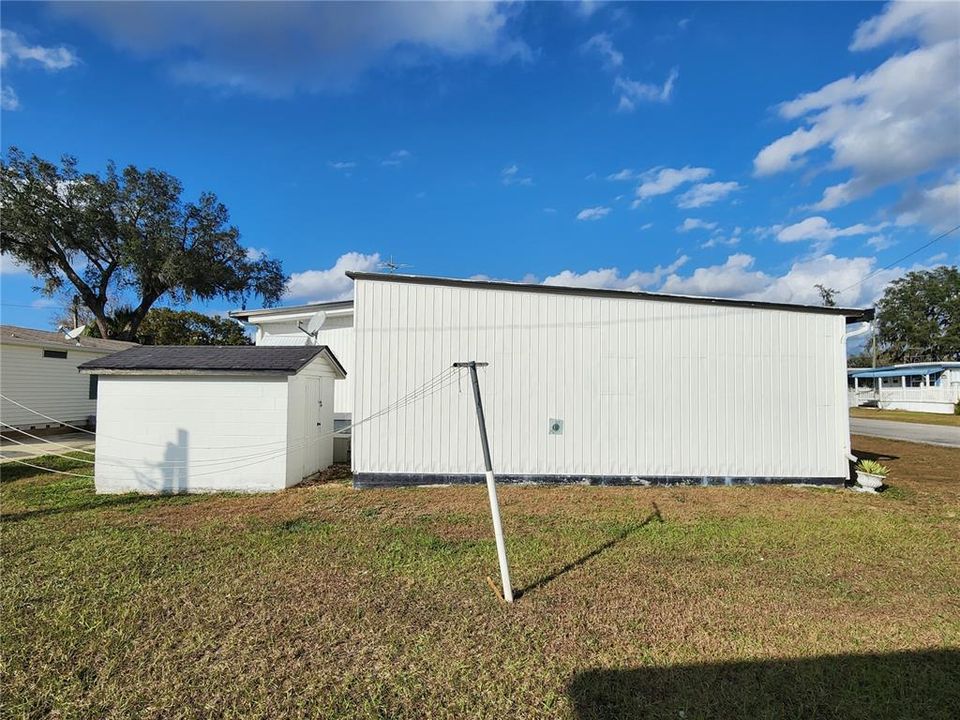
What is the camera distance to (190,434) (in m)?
7.18

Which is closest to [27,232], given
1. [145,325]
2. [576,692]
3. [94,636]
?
[145,325]

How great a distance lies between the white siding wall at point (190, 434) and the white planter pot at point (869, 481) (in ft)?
30.5

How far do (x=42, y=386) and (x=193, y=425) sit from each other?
10.4 metres

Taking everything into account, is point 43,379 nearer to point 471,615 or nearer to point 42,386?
point 42,386

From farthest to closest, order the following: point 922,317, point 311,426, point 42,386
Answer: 1. point 922,317
2. point 42,386
3. point 311,426

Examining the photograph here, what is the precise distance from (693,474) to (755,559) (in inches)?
139

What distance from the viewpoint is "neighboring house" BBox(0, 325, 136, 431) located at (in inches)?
494

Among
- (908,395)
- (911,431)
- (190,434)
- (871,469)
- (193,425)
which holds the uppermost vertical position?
(193,425)

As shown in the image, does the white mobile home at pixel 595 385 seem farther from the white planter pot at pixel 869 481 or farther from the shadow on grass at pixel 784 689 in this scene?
the shadow on grass at pixel 784 689

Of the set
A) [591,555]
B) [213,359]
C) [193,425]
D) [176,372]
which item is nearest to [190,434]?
[193,425]

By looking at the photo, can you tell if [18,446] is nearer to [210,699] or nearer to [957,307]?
[210,699]

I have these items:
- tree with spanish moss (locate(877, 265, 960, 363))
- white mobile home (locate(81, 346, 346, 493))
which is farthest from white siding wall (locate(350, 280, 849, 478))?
tree with spanish moss (locate(877, 265, 960, 363))

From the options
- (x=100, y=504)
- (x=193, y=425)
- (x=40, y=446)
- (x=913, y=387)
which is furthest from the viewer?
(x=913, y=387)

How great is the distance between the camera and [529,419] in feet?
25.6
